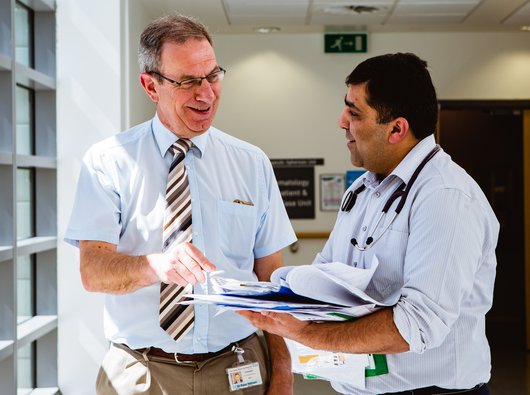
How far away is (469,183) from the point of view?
1567 mm

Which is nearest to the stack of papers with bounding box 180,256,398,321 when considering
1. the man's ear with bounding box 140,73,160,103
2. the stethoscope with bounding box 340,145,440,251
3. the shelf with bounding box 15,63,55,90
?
the stethoscope with bounding box 340,145,440,251

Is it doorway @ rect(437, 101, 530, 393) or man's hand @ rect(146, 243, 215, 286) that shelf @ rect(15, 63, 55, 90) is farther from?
doorway @ rect(437, 101, 530, 393)

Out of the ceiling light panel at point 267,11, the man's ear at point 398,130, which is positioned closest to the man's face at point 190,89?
the man's ear at point 398,130

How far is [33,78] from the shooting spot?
352 centimetres

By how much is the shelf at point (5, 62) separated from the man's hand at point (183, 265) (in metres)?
1.62

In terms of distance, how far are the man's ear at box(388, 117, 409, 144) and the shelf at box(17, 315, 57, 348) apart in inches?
85.7

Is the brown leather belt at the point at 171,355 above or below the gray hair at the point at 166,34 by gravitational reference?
below

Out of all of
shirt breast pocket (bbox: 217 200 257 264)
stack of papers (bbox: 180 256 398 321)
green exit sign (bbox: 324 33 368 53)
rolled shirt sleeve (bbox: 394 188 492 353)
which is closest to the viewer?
stack of papers (bbox: 180 256 398 321)

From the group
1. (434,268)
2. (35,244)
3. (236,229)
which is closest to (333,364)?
(434,268)

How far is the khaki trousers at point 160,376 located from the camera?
6.09 ft

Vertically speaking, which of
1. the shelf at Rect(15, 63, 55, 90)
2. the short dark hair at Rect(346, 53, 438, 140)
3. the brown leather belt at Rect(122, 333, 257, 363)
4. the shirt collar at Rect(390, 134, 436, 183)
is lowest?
the brown leather belt at Rect(122, 333, 257, 363)

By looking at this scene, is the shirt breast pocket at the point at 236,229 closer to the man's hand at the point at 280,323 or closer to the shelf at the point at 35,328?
the man's hand at the point at 280,323

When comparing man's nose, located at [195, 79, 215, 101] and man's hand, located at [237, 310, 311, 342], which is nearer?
man's hand, located at [237, 310, 311, 342]

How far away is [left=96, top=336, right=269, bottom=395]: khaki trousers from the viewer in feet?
6.09
